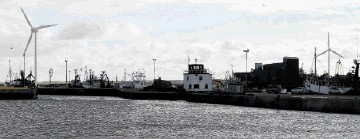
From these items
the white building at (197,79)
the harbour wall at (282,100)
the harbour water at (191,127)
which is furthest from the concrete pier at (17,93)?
the harbour water at (191,127)

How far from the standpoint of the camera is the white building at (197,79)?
162375mm

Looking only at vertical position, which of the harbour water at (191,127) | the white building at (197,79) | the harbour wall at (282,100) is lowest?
the harbour water at (191,127)

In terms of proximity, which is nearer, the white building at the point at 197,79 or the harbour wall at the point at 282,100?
the harbour wall at the point at 282,100

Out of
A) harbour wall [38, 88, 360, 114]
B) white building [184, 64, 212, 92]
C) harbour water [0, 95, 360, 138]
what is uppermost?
white building [184, 64, 212, 92]

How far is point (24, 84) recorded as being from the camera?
652 ft

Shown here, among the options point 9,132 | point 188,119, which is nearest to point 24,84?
point 188,119

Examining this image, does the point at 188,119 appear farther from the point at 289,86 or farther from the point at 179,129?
the point at 289,86

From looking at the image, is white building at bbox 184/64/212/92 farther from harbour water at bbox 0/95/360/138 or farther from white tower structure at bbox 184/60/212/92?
harbour water at bbox 0/95/360/138

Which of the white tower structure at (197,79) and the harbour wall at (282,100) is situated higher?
the white tower structure at (197,79)

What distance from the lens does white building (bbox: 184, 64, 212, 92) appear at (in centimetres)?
16238

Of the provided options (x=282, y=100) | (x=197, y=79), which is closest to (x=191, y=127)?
(x=282, y=100)

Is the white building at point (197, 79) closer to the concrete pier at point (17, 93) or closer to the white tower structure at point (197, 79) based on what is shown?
the white tower structure at point (197, 79)

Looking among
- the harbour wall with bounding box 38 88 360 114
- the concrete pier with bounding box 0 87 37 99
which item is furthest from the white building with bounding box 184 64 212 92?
the concrete pier with bounding box 0 87 37 99

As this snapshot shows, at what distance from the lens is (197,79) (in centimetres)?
16475
